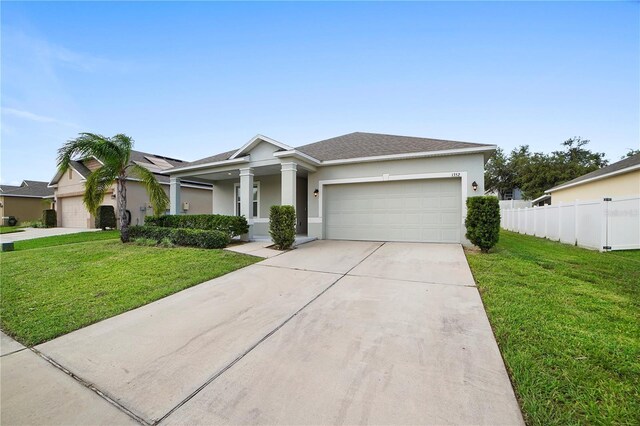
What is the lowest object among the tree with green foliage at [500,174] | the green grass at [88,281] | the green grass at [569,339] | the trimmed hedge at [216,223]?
the green grass at [88,281]

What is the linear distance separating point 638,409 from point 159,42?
539 inches

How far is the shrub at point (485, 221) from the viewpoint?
7.14 m

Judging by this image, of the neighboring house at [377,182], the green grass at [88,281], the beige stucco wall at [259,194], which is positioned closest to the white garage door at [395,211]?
the neighboring house at [377,182]

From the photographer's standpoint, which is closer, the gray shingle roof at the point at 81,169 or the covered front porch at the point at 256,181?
the covered front porch at the point at 256,181

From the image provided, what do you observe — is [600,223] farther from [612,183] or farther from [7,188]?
[7,188]

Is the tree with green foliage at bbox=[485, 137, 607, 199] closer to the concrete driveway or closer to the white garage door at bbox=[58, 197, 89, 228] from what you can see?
the concrete driveway

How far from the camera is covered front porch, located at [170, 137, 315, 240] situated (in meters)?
9.30

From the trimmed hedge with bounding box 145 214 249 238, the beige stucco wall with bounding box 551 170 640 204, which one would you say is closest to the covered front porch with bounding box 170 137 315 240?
the trimmed hedge with bounding box 145 214 249 238

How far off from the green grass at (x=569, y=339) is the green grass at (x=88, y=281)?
507 centimetres

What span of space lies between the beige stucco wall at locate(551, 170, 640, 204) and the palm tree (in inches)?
672

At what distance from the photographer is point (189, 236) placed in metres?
8.69

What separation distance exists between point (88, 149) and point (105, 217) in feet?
29.3

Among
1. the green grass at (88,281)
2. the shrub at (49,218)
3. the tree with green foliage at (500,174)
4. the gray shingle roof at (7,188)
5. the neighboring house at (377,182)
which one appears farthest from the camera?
the tree with green foliage at (500,174)

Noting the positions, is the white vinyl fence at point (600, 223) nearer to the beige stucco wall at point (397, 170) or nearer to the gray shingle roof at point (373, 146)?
the beige stucco wall at point (397, 170)
